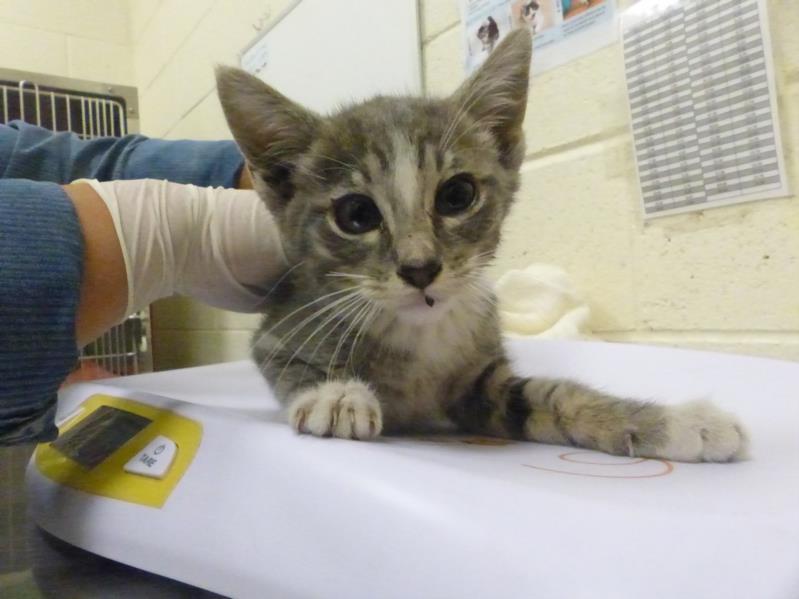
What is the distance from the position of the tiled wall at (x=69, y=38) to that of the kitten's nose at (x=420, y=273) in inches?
112

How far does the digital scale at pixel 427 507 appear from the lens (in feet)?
1.06

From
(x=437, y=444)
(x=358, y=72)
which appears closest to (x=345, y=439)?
(x=437, y=444)

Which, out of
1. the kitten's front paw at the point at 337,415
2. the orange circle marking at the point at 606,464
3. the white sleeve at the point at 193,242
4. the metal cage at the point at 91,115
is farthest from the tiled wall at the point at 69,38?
the orange circle marking at the point at 606,464

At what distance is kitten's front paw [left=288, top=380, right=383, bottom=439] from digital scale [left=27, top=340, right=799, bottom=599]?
23 mm

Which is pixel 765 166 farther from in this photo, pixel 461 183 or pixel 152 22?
pixel 152 22

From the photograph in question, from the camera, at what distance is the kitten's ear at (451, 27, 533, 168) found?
771 mm

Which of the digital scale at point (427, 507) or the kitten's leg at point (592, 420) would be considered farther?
the kitten's leg at point (592, 420)

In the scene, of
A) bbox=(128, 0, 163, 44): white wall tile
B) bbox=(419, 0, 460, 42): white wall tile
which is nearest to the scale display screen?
bbox=(419, 0, 460, 42): white wall tile

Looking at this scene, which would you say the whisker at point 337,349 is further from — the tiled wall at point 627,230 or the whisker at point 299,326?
the tiled wall at point 627,230

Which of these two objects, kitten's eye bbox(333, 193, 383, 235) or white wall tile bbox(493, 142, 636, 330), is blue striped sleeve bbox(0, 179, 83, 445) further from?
white wall tile bbox(493, 142, 636, 330)

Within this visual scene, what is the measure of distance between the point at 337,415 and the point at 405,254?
0.17 meters

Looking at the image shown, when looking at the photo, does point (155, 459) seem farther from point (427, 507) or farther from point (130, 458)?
point (427, 507)

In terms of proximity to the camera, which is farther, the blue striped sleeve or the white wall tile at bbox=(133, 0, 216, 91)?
the white wall tile at bbox=(133, 0, 216, 91)

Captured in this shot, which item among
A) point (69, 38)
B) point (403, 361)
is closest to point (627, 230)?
point (403, 361)
